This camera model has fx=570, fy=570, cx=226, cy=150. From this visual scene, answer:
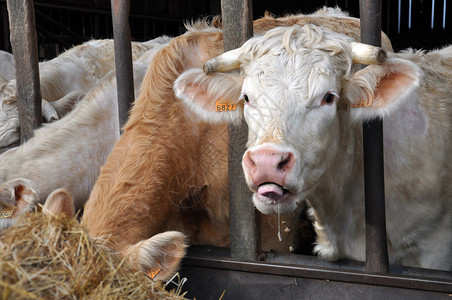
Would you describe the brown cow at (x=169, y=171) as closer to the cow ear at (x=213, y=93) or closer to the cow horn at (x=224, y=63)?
the cow ear at (x=213, y=93)

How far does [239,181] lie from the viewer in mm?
3240

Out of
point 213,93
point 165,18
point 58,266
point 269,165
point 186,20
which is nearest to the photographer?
point 58,266

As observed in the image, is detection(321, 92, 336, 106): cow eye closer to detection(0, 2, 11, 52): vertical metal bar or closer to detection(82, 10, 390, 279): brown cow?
detection(82, 10, 390, 279): brown cow

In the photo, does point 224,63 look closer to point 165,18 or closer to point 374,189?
point 374,189

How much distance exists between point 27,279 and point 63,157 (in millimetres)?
2758

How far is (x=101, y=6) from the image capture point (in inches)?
437

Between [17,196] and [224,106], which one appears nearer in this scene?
[224,106]

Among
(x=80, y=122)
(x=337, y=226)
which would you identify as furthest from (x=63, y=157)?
(x=337, y=226)

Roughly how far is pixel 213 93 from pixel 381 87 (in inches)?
35.8

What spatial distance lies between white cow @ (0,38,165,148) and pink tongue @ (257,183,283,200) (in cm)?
298

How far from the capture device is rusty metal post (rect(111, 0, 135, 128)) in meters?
3.72

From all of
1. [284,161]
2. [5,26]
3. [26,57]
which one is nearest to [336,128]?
[284,161]

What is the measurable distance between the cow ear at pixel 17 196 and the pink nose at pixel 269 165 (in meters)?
1.70

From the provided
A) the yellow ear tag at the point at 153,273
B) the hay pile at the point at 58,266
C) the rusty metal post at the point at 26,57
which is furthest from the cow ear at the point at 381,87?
the rusty metal post at the point at 26,57
